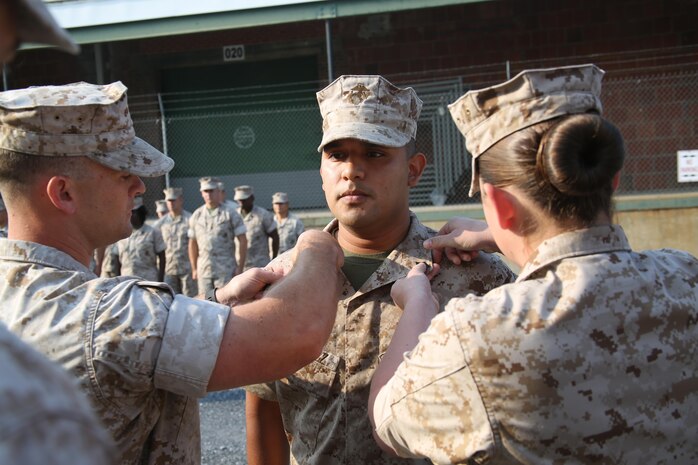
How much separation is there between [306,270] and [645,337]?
914mm

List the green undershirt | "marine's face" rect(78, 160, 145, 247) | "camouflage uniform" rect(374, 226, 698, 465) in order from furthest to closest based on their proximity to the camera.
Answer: the green undershirt → "marine's face" rect(78, 160, 145, 247) → "camouflage uniform" rect(374, 226, 698, 465)

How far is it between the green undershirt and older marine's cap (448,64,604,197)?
3.05 ft

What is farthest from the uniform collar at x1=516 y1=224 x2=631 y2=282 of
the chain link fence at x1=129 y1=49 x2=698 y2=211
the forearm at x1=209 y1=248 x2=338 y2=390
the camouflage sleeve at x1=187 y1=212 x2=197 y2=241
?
the camouflage sleeve at x1=187 y1=212 x2=197 y2=241

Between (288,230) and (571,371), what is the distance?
1179 centimetres

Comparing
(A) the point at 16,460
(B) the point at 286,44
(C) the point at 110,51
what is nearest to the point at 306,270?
(A) the point at 16,460

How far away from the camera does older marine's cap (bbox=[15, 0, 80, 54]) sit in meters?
0.92

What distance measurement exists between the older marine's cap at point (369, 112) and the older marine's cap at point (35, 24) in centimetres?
157

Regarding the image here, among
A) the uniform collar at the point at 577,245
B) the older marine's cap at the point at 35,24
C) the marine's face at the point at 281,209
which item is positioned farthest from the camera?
the marine's face at the point at 281,209

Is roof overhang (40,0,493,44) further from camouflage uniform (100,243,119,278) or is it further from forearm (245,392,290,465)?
forearm (245,392,290,465)

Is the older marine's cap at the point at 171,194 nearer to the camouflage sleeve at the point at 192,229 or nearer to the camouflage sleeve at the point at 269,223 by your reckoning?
the camouflage sleeve at the point at 192,229

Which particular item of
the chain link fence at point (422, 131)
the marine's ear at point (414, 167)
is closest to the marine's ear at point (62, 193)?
the marine's ear at point (414, 167)

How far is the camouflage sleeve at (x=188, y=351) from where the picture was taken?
177 cm

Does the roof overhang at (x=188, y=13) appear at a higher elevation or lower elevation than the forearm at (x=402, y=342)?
higher

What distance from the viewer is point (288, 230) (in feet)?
43.5
